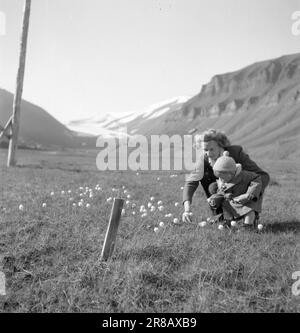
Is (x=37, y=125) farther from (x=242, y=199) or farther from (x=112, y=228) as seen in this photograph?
(x=112, y=228)

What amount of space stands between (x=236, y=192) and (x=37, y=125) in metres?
150

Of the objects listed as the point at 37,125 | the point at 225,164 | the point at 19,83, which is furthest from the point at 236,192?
the point at 37,125

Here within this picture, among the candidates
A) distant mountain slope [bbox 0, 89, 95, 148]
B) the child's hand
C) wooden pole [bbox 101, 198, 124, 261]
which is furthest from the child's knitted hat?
distant mountain slope [bbox 0, 89, 95, 148]

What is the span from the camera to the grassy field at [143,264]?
5.05 meters

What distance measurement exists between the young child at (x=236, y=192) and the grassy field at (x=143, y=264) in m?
0.52

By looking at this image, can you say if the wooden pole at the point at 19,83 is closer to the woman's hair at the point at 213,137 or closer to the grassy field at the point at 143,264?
the grassy field at the point at 143,264

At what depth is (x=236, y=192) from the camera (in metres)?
8.43

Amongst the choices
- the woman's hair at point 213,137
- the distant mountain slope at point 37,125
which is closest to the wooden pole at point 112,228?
the woman's hair at point 213,137

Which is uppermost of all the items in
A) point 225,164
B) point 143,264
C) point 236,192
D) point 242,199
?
point 225,164

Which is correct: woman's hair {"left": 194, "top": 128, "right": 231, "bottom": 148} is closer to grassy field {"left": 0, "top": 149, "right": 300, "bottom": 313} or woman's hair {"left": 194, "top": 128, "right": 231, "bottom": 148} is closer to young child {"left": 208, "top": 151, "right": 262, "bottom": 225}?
young child {"left": 208, "top": 151, "right": 262, "bottom": 225}

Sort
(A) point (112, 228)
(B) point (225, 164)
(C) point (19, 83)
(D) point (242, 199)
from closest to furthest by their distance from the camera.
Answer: (A) point (112, 228)
(B) point (225, 164)
(D) point (242, 199)
(C) point (19, 83)

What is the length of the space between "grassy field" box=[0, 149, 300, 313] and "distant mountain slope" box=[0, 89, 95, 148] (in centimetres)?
11329

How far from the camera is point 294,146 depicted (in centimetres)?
11481

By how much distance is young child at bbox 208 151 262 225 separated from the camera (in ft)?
26.3
